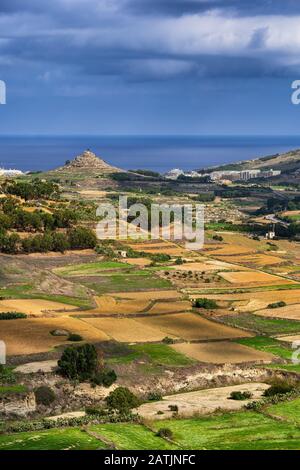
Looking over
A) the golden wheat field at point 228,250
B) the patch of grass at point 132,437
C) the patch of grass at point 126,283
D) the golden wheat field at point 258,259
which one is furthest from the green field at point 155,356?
the golden wheat field at point 228,250

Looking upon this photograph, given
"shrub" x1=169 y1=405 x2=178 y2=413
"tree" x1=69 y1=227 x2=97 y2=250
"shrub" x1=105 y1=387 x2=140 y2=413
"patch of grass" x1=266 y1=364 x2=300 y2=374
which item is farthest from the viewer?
"tree" x1=69 y1=227 x2=97 y2=250

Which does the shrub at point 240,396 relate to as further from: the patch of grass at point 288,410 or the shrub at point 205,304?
the shrub at point 205,304

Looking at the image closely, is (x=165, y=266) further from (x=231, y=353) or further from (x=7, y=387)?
(x=7, y=387)

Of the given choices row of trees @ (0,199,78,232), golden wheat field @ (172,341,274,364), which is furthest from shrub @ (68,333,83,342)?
row of trees @ (0,199,78,232)

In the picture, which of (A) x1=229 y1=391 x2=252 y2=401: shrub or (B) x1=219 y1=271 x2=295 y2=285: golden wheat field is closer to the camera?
(A) x1=229 y1=391 x2=252 y2=401: shrub

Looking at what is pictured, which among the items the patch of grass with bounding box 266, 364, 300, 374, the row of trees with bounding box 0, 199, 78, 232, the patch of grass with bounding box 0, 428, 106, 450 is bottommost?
the patch of grass with bounding box 266, 364, 300, 374

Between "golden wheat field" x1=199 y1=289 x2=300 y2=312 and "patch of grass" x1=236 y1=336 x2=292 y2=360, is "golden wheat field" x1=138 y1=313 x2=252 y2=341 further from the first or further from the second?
"golden wheat field" x1=199 y1=289 x2=300 y2=312

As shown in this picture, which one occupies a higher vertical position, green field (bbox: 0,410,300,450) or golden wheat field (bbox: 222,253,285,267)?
golden wheat field (bbox: 222,253,285,267)

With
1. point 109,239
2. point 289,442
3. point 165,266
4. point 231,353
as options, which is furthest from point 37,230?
point 289,442
